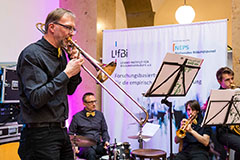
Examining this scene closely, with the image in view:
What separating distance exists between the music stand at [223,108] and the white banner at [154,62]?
1.16 meters

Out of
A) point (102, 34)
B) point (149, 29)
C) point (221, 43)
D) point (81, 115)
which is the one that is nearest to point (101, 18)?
point (102, 34)

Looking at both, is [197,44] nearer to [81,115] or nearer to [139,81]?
[139,81]

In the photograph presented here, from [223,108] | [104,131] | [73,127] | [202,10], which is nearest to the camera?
[223,108]

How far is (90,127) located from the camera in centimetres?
487

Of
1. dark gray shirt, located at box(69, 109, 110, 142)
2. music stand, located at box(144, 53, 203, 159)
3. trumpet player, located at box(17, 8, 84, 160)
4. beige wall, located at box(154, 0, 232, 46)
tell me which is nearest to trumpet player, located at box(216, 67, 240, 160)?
music stand, located at box(144, 53, 203, 159)

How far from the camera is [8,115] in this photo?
11.9 ft

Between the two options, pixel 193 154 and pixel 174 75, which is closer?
pixel 174 75

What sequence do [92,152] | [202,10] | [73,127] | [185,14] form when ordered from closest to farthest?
[92,152] < [73,127] < [185,14] < [202,10]

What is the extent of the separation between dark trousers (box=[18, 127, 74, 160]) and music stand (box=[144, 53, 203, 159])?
153cm

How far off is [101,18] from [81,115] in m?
2.14

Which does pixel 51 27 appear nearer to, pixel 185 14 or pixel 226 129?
pixel 226 129

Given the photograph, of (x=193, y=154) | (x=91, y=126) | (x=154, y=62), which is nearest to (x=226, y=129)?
(x=193, y=154)

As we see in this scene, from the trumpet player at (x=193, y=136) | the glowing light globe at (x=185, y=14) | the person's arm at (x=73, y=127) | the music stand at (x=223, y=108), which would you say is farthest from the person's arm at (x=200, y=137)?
the glowing light globe at (x=185, y=14)

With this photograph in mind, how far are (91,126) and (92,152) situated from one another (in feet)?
1.73
